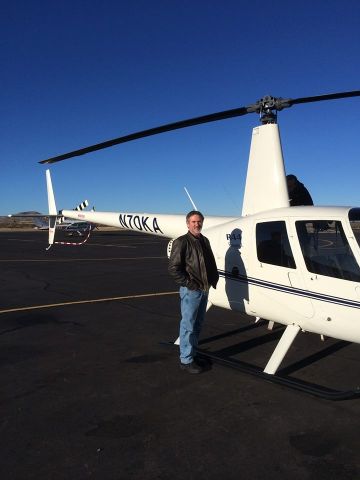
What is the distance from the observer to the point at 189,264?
5426 mm

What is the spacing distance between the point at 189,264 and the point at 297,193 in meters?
2.55

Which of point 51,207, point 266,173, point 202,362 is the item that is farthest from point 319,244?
point 51,207

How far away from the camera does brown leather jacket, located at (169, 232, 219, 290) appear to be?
5352mm

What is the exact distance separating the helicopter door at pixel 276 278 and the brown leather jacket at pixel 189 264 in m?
0.75

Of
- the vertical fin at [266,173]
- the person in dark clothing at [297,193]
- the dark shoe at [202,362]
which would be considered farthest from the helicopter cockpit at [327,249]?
the dark shoe at [202,362]

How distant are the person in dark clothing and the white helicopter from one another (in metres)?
0.82

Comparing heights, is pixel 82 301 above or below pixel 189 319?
below

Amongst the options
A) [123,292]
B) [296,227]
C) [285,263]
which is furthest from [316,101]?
[123,292]

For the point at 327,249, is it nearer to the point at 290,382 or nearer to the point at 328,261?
the point at 328,261

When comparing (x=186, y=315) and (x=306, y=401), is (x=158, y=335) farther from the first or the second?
(x=306, y=401)

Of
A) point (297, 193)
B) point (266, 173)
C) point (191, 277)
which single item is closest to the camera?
point (191, 277)

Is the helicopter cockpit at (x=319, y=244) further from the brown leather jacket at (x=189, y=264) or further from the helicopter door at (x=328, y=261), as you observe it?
the brown leather jacket at (x=189, y=264)

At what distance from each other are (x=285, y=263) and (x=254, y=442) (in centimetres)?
230

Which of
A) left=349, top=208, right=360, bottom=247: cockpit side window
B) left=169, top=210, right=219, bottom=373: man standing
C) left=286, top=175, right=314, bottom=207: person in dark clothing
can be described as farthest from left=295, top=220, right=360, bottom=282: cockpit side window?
left=286, top=175, right=314, bottom=207: person in dark clothing
